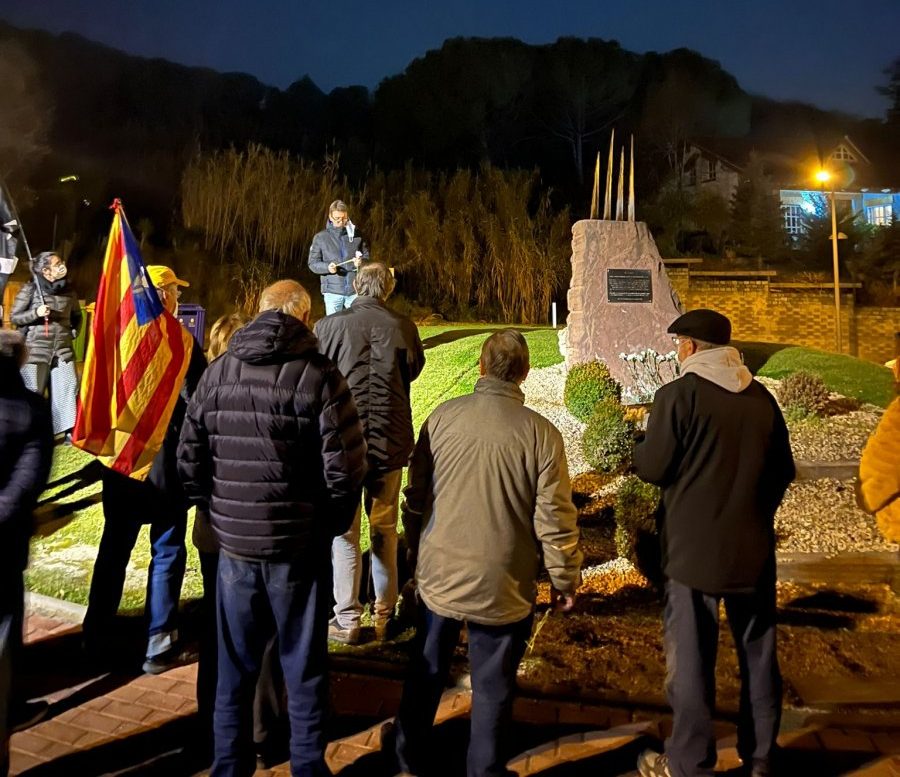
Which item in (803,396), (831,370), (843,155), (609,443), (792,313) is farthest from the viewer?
(843,155)

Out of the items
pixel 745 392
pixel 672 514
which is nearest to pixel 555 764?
pixel 672 514

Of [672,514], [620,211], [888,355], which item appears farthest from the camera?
[888,355]

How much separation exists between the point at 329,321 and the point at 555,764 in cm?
241

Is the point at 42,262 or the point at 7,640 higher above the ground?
the point at 42,262

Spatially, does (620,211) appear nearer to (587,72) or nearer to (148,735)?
(148,735)

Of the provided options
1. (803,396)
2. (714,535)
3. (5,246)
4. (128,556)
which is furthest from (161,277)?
(803,396)

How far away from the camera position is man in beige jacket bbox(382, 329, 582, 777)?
9.18ft

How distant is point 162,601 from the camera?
4.05 metres

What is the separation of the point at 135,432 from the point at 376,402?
122cm

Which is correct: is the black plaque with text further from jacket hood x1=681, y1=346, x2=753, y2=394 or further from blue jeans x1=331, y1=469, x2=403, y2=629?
jacket hood x1=681, y1=346, x2=753, y2=394

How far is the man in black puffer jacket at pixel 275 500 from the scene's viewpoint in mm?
2828

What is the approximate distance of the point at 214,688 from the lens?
328cm

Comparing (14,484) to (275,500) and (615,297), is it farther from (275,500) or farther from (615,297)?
(615,297)

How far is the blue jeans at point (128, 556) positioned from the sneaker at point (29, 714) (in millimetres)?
485
